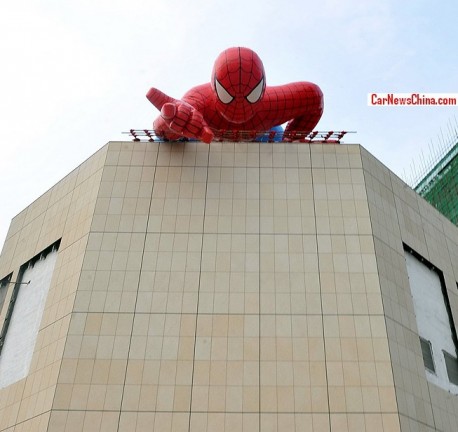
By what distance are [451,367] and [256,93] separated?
12.3 metres

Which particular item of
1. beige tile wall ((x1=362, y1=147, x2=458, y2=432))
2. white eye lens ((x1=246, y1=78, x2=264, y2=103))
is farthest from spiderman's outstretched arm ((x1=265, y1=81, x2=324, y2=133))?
beige tile wall ((x1=362, y1=147, x2=458, y2=432))

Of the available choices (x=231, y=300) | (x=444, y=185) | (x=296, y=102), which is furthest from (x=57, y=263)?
(x=444, y=185)

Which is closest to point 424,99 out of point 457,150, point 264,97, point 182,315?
point 264,97

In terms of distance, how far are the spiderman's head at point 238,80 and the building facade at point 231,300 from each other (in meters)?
1.56

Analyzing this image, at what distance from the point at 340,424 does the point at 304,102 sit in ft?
42.8

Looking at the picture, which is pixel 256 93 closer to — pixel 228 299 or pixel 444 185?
pixel 228 299

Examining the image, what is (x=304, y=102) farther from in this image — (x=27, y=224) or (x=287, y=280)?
(x=27, y=224)

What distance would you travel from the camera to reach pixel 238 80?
18.3 m

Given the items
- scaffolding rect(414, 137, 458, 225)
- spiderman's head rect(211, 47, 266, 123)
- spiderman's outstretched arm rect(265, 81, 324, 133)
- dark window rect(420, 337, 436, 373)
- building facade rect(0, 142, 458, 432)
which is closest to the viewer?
building facade rect(0, 142, 458, 432)

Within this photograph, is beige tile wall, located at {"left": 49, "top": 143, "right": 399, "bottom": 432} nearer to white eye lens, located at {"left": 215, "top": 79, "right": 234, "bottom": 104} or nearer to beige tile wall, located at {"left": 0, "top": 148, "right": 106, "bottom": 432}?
beige tile wall, located at {"left": 0, "top": 148, "right": 106, "bottom": 432}

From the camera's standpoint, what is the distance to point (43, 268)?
775 inches

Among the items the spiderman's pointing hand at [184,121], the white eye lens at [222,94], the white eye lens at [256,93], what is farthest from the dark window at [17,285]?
the white eye lens at [256,93]

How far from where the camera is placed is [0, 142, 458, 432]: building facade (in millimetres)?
14539

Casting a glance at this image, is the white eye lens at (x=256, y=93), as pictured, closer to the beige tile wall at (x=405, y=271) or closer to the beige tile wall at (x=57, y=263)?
the beige tile wall at (x=405, y=271)
